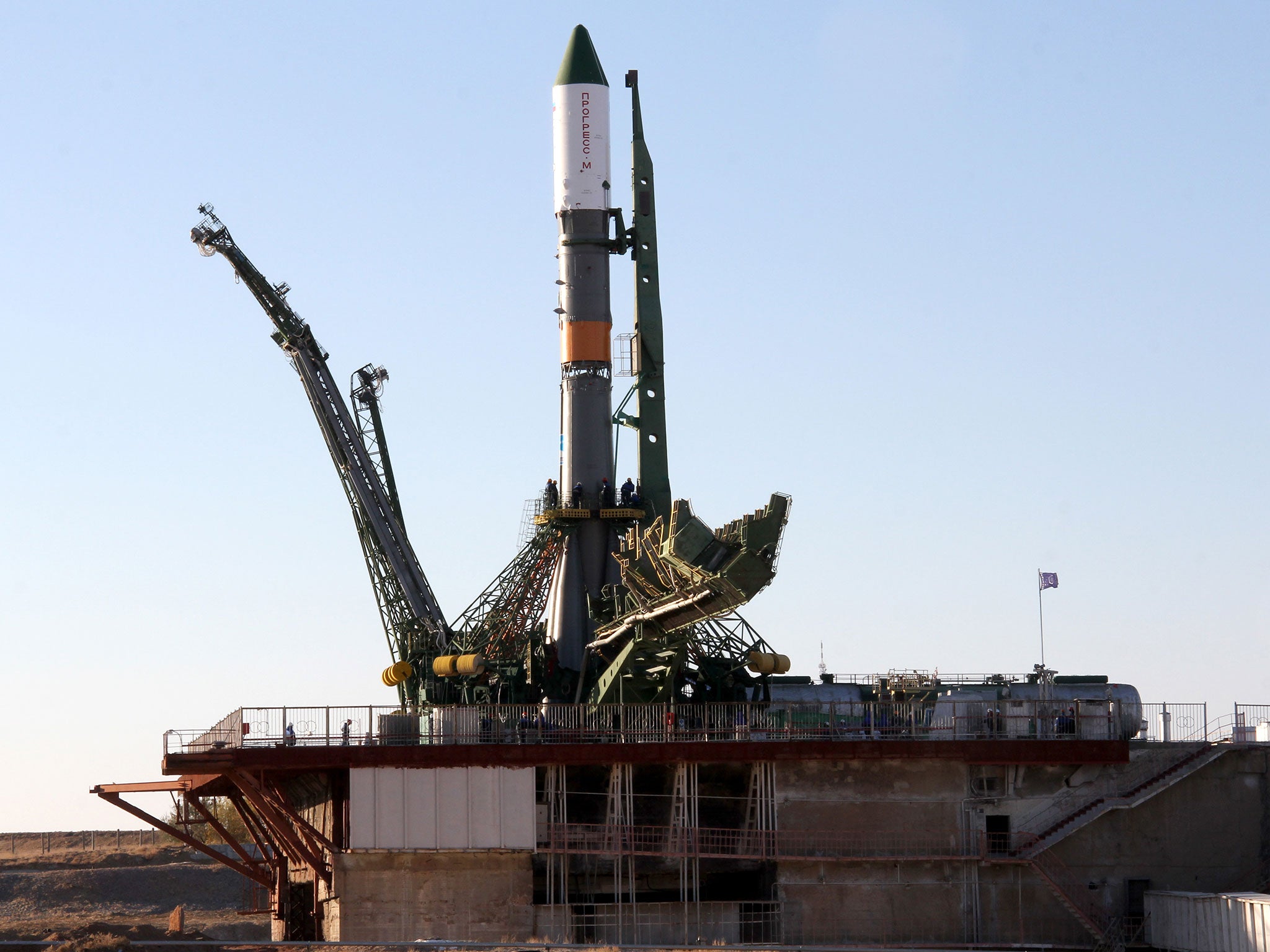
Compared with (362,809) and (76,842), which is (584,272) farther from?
(76,842)

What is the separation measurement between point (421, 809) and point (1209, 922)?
84.7 feet

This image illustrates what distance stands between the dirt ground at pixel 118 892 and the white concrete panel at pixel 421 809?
57.0 feet

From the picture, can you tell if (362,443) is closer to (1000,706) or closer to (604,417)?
(604,417)

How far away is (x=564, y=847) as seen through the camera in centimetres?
7169

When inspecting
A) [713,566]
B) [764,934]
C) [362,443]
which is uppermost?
[362,443]

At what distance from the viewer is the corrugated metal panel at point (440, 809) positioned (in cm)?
7119

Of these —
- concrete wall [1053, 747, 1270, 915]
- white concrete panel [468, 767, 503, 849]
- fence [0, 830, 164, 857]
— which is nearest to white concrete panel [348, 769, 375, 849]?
white concrete panel [468, 767, 503, 849]

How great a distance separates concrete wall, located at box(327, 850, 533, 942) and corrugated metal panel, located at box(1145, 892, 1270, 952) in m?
20.8

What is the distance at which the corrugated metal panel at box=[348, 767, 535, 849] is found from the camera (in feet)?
234

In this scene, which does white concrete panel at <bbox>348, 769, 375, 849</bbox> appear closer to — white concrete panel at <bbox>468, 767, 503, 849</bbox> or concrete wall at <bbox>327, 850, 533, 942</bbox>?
concrete wall at <bbox>327, 850, 533, 942</bbox>

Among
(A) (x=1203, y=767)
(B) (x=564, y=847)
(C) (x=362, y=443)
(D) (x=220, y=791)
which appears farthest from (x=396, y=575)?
(A) (x=1203, y=767)

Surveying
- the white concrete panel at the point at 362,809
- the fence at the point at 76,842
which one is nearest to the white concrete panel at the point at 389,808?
the white concrete panel at the point at 362,809

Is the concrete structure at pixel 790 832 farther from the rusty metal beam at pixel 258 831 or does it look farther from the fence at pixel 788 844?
the rusty metal beam at pixel 258 831

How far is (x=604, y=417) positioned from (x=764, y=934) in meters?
26.8
